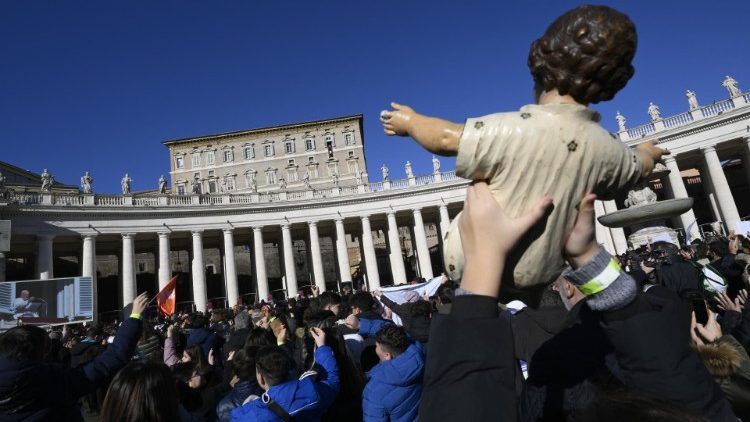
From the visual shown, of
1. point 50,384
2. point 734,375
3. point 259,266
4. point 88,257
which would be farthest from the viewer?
point 259,266

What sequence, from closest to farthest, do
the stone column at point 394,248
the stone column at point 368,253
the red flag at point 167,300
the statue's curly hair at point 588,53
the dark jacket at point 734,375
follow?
the statue's curly hair at point 588,53 → the dark jacket at point 734,375 → the red flag at point 167,300 → the stone column at point 368,253 → the stone column at point 394,248

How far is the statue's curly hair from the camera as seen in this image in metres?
1.71

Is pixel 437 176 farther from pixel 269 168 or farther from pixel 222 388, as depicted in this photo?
pixel 222 388

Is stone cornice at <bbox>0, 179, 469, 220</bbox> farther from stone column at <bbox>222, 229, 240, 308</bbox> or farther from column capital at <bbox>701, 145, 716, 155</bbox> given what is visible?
column capital at <bbox>701, 145, 716, 155</bbox>

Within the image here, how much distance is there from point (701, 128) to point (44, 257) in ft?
195

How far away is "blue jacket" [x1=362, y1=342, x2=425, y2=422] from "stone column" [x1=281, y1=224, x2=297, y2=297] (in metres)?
38.3

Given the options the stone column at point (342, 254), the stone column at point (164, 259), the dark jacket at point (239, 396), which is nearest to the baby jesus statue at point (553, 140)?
the dark jacket at point (239, 396)

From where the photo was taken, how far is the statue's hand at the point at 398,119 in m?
1.80

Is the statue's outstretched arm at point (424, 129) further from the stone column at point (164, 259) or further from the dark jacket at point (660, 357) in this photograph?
the stone column at point (164, 259)

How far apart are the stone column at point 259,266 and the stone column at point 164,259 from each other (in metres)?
8.02

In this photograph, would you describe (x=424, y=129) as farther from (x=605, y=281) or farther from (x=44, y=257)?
(x=44, y=257)

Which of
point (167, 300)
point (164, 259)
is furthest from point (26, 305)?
point (164, 259)

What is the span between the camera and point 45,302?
23.2 m

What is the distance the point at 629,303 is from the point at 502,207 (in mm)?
719
